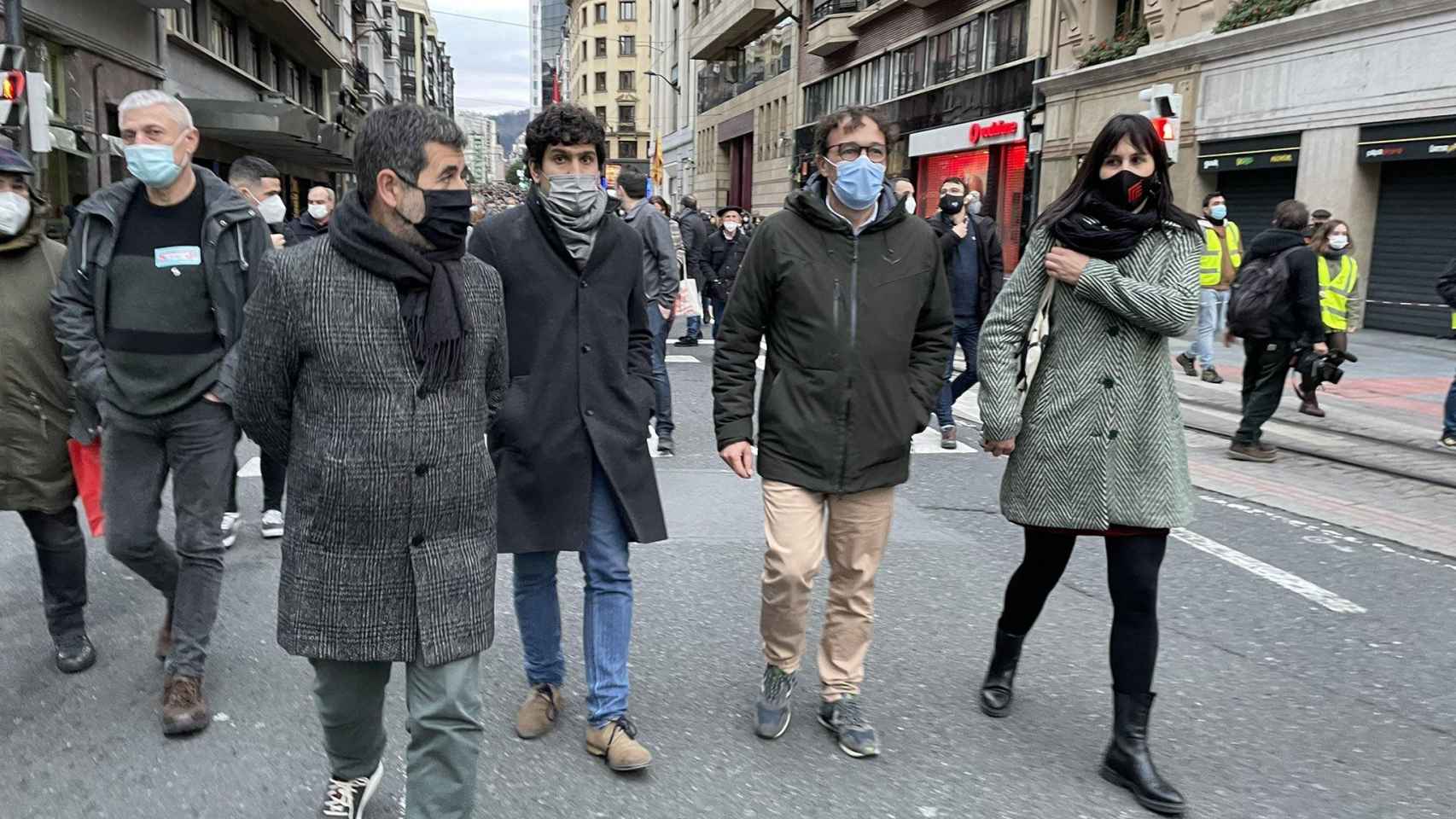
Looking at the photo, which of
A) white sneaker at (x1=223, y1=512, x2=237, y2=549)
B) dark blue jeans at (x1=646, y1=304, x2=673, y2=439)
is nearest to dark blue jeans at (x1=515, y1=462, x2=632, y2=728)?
white sneaker at (x1=223, y1=512, x2=237, y2=549)

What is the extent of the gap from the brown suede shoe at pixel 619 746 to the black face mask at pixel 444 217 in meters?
1.60

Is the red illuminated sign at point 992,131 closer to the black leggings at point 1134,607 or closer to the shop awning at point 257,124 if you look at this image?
the shop awning at point 257,124

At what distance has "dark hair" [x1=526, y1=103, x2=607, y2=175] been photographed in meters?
3.43

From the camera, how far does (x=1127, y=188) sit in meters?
3.45

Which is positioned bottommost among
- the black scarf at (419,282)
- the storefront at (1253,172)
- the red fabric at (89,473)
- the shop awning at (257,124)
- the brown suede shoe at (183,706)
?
the brown suede shoe at (183,706)

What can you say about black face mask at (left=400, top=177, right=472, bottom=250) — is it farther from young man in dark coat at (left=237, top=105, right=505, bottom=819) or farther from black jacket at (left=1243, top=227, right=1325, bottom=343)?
black jacket at (left=1243, top=227, right=1325, bottom=343)

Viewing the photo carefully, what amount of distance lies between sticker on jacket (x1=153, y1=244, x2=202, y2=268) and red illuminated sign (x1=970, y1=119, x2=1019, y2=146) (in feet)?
85.9

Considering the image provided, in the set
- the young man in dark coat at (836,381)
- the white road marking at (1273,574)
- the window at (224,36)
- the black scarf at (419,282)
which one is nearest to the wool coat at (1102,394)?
the young man in dark coat at (836,381)

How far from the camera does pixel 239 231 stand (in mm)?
3918

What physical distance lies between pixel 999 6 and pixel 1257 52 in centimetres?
1085

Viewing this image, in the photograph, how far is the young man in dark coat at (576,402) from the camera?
3453 mm

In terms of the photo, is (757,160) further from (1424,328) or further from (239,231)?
(239,231)

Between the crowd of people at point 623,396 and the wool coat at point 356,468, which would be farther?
the crowd of people at point 623,396

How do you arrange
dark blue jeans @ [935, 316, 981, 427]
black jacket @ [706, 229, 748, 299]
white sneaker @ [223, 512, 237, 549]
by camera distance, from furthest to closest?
black jacket @ [706, 229, 748, 299] → dark blue jeans @ [935, 316, 981, 427] → white sneaker @ [223, 512, 237, 549]
